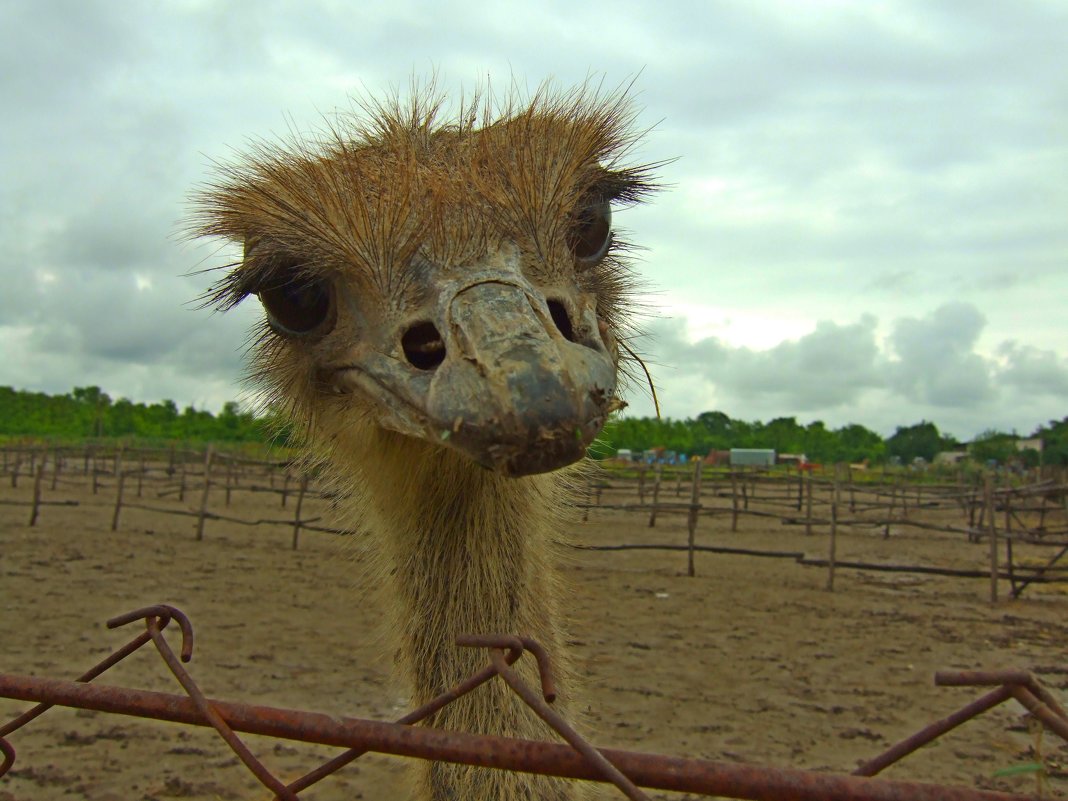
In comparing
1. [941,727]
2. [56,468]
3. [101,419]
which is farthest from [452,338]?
[101,419]

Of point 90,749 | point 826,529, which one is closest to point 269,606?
point 90,749

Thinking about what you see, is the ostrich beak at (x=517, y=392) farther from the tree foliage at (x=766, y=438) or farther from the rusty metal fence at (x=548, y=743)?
the tree foliage at (x=766, y=438)

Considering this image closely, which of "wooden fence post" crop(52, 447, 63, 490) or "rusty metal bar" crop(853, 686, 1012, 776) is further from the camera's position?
"wooden fence post" crop(52, 447, 63, 490)

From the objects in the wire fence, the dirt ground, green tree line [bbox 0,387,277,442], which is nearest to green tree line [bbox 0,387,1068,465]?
green tree line [bbox 0,387,277,442]

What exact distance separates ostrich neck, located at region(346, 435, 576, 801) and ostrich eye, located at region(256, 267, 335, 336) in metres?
0.37

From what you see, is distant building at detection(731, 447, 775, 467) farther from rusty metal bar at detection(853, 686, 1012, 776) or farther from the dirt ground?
rusty metal bar at detection(853, 686, 1012, 776)

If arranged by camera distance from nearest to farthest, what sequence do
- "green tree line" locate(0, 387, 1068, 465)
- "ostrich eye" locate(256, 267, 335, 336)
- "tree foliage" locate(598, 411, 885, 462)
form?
1. "ostrich eye" locate(256, 267, 335, 336)
2. "green tree line" locate(0, 387, 1068, 465)
3. "tree foliage" locate(598, 411, 885, 462)

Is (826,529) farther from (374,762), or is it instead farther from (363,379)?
(363,379)

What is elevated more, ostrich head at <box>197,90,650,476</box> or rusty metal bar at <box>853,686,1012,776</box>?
ostrich head at <box>197,90,650,476</box>

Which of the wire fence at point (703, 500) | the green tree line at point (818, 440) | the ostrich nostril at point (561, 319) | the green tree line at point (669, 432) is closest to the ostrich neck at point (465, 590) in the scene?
→ the ostrich nostril at point (561, 319)

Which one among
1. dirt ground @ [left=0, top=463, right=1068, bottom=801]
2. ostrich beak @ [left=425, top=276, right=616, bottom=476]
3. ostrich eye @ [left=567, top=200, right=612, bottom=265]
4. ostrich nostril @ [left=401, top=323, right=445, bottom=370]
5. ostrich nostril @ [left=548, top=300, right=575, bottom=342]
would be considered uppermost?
ostrich eye @ [left=567, top=200, right=612, bottom=265]

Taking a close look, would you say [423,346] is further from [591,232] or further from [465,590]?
[465,590]

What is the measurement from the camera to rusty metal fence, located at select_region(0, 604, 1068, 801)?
0.79 m

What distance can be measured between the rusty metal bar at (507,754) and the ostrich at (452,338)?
35cm
